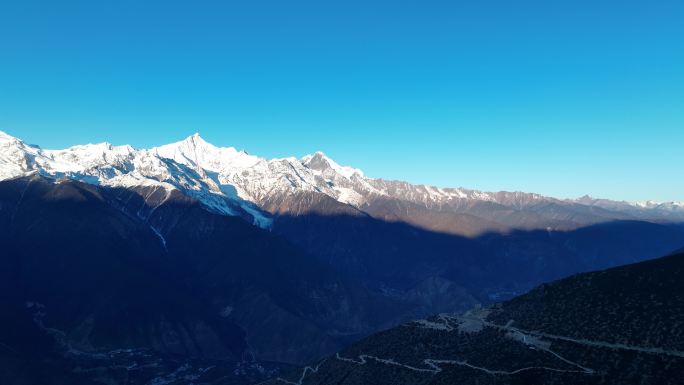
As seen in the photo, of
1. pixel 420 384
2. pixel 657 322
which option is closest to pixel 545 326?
pixel 657 322

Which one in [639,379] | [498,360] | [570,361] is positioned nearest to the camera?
[639,379]

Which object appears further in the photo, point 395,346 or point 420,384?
point 395,346

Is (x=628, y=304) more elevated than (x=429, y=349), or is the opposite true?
(x=628, y=304)

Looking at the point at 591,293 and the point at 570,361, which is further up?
the point at 591,293

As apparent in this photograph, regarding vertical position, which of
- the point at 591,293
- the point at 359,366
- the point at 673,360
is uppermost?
the point at 591,293

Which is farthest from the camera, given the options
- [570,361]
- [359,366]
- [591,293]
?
[359,366]

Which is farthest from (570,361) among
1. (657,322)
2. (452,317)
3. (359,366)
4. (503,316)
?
(359,366)

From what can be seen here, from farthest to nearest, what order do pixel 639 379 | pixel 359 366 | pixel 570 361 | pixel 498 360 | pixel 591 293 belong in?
pixel 359 366 → pixel 591 293 → pixel 498 360 → pixel 570 361 → pixel 639 379

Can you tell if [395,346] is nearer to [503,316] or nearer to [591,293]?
[503,316]

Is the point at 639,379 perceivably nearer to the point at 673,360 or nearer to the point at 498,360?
the point at 673,360
